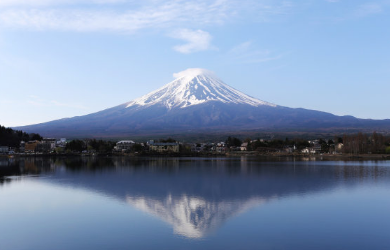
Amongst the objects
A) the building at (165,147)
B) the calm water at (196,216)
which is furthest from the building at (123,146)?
the calm water at (196,216)

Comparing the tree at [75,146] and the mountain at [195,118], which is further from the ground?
the mountain at [195,118]

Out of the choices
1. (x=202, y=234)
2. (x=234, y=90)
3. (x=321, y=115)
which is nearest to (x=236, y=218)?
(x=202, y=234)

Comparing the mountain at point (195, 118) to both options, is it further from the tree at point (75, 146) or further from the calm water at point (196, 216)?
the calm water at point (196, 216)

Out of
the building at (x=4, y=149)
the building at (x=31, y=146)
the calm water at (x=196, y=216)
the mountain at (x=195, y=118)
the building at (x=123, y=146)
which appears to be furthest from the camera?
the mountain at (x=195, y=118)

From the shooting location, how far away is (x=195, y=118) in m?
Result: 138

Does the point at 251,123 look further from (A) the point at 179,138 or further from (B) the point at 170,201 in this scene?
(B) the point at 170,201

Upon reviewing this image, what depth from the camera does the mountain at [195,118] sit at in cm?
12325

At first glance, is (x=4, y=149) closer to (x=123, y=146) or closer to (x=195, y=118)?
(x=123, y=146)

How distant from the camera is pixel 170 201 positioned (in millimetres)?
14828

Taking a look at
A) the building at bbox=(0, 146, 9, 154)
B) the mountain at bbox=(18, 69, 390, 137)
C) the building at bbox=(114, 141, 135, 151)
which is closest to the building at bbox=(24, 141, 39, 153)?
the building at bbox=(0, 146, 9, 154)

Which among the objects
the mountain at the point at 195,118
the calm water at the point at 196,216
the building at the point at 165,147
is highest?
the mountain at the point at 195,118

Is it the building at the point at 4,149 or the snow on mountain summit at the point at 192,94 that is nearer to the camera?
the building at the point at 4,149

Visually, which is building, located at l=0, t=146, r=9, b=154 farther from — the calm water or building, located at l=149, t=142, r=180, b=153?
the calm water

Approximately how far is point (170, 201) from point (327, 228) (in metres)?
6.25
